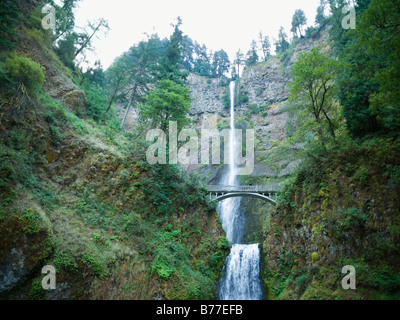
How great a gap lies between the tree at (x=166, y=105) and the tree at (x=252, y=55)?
45751 mm

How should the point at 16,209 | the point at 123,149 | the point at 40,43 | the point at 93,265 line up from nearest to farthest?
the point at 16,209
the point at 93,265
the point at 123,149
the point at 40,43

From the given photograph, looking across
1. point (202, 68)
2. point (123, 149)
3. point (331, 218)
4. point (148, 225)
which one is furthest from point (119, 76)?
point (202, 68)

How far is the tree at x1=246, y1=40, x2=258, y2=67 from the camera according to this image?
183 ft

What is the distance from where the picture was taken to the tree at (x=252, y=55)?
183 ft

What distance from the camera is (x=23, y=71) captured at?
11.3 m

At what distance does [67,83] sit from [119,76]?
546 centimetres

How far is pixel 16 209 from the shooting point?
8.04 meters

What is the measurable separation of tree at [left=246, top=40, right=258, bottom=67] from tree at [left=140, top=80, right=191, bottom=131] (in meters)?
45.8

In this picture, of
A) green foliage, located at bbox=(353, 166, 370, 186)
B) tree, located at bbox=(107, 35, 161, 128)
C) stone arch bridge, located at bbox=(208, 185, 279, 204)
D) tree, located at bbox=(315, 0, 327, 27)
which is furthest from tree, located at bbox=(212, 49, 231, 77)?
green foliage, located at bbox=(353, 166, 370, 186)

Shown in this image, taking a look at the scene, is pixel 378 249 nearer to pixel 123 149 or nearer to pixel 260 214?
pixel 123 149

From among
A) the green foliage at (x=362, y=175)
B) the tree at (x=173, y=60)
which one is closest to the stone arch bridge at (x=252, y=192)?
the green foliage at (x=362, y=175)

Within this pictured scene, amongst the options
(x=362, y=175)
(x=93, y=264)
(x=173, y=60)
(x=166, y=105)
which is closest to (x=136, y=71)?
(x=173, y=60)

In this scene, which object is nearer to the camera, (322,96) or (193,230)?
(322,96)

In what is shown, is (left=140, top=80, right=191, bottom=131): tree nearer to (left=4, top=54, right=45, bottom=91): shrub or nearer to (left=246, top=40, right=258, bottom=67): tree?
(left=4, top=54, right=45, bottom=91): shrub
